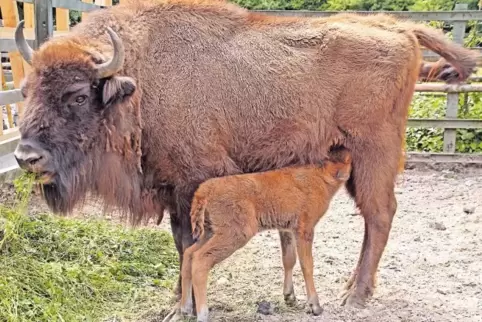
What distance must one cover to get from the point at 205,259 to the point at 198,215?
1.01 feet

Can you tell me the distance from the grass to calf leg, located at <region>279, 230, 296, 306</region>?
962 mm

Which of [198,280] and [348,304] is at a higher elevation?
[198,280]

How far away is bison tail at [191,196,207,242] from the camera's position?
14.3ft

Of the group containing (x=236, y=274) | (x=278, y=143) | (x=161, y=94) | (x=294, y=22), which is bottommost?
(x=236, y=274)

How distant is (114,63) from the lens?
164 inches

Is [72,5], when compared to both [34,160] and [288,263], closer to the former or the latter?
[34,160]

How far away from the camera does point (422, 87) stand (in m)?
9.58

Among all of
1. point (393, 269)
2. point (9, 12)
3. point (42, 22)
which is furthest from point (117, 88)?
point (9, 12)

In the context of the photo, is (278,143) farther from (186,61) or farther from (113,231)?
(113,231)

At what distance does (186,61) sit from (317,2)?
18.7 meters

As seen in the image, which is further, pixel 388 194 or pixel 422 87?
pixel 422 87

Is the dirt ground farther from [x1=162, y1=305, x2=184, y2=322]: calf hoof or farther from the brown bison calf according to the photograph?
the brown bison calf

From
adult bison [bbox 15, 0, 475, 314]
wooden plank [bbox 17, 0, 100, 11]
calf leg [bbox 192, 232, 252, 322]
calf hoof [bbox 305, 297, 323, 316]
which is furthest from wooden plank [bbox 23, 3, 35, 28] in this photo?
calf hoof [bbox 305, 297, 323, 316]

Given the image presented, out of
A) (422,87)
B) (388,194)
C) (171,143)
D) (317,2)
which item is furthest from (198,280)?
(317,2)
